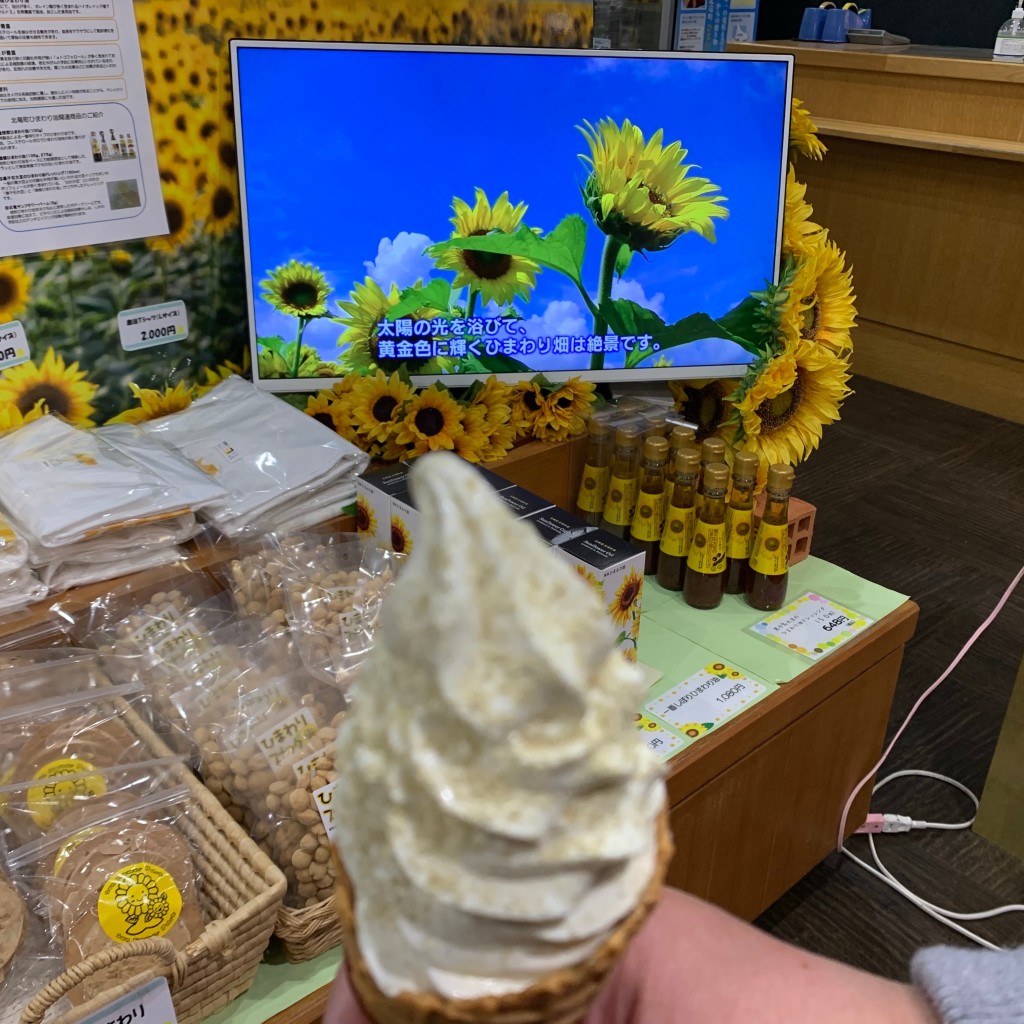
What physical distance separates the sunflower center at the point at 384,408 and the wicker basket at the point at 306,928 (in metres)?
0.80

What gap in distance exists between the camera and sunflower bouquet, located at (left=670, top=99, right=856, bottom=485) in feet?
5.36

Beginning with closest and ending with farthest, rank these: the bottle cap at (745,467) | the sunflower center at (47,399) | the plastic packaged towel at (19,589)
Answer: the plastic packaged towel at (19,589)
the sunflower center at (47,399)
the bottle cap at (745,467)

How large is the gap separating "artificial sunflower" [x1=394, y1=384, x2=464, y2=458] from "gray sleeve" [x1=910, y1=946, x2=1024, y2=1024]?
1.05 metres

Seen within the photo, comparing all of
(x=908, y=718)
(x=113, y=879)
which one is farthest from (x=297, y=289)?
(x=908, y=718)

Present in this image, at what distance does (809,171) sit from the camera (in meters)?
4.77

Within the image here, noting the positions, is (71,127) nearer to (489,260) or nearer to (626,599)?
(489,260)

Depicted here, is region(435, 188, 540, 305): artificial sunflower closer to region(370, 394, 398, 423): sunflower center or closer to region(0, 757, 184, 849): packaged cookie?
region(370, 394, 398, 423): sunflower center

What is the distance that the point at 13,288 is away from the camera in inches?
53.2

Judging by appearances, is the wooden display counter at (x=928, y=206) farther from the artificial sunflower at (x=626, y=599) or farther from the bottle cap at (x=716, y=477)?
the artificial sunflower at (x=626, y=599)

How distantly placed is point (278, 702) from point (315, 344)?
680 millimetres

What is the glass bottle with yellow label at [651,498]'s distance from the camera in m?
1.58

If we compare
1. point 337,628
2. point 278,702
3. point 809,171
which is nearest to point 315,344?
point 337,628

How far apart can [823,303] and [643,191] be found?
1.25ft

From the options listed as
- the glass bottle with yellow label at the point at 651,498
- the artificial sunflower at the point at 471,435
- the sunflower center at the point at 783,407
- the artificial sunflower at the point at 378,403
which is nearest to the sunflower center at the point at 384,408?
the artificial sunflower at the point at 378,403
